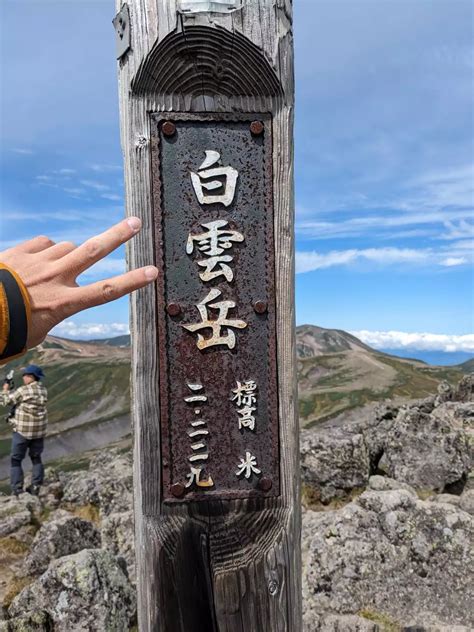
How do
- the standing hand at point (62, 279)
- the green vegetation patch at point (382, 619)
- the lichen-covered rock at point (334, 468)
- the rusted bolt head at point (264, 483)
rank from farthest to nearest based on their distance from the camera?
the lichen-covered rock at point (334, 468) → the green vegetation patch at point (382, 619) → the rusted bolt head at point (264, 483) → the standing hand at point (62, 279)

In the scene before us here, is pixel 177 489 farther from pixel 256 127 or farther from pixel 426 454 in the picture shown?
pixel 426 454

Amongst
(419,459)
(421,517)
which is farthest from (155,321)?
(419,459)

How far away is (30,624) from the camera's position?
17.6 ft

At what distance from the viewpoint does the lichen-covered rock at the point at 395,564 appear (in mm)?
5898

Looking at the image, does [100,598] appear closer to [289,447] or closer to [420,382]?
[289,447]

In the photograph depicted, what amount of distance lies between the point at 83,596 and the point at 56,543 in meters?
2.70

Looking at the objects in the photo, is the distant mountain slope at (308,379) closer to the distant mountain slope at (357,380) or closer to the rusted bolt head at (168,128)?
the distant mountain slope at (357,380)

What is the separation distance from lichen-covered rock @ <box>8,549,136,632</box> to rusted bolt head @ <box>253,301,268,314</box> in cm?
430

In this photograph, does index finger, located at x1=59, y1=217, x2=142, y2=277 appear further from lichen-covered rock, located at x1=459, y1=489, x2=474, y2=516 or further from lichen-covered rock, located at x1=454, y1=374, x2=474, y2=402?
lichen-covered rock, located at x1=454, y1=374, x2=474, y2=402

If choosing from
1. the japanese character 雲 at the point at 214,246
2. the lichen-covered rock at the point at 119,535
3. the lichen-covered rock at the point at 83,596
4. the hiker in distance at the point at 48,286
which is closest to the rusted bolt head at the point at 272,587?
the japanese character 雲 at the point at 214,246

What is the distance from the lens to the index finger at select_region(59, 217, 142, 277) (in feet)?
7.96

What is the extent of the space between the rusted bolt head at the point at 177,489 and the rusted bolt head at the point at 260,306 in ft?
4.36

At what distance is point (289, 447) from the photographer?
3480mm

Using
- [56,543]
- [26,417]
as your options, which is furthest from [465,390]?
[56,543]
